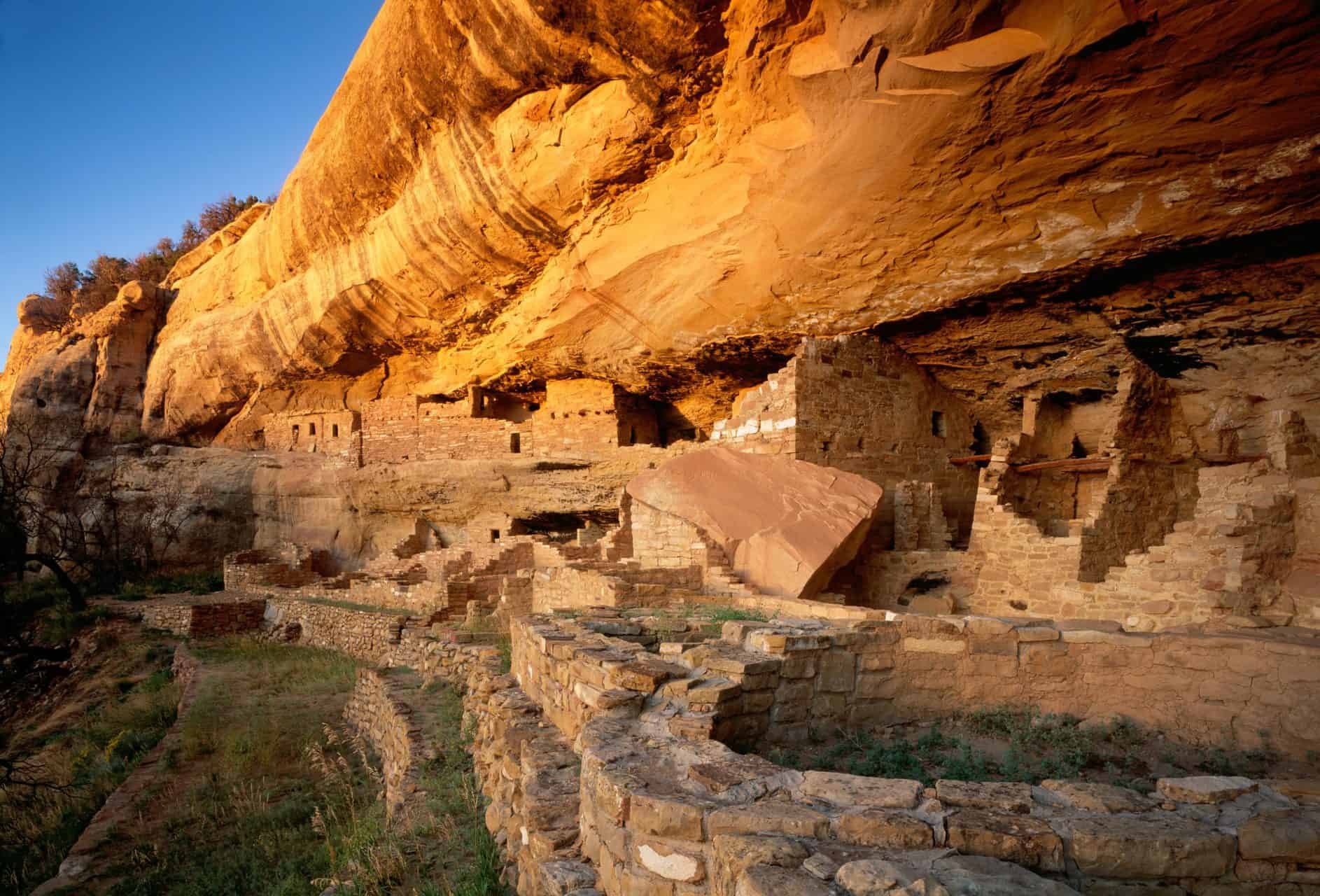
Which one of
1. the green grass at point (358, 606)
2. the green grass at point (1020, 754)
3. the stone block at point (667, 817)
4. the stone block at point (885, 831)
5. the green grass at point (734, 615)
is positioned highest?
the green grass at point (734, 615)

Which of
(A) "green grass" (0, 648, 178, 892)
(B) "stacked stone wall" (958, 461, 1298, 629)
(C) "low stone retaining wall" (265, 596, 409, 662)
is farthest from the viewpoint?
(C) "low stone retaining wall" (265, 596, 409, 662)

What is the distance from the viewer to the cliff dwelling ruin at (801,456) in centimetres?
285

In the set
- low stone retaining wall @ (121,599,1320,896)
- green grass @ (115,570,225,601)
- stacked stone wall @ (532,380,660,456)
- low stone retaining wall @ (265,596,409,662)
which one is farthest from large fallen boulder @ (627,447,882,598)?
green grass @ (115,570,225,601)

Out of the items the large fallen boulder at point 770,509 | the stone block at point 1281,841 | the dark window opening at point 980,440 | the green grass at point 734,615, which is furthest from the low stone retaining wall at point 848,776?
the dark window opening at point 980,440

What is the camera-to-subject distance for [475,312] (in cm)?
1198

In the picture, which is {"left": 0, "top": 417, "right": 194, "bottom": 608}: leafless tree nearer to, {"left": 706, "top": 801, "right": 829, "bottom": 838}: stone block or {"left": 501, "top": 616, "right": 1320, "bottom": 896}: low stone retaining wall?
{"left": 501, "top": 616, "right": 1320, "bottom": 896}: low stone retaining wall

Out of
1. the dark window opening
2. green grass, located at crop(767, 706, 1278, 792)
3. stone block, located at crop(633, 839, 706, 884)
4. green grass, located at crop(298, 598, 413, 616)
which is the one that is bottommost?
green grass, located at crop(298, 598, 413, 616)

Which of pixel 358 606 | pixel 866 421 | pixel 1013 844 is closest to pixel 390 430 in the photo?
pixel 358 606

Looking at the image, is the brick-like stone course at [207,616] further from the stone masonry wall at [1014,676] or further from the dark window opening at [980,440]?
the dark window opening at [980,440]

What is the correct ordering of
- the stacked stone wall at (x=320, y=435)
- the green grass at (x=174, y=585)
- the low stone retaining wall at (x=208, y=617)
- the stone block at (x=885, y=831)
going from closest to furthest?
the stone block at (x=885, y=831) < the low stone retaining wall at (x=208, y=617) < the stacked stone wall at (x=320, y=435) < the green grass at (x=174, y=585)

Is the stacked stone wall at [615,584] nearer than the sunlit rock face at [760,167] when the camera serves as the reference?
No

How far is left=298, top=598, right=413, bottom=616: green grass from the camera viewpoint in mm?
11836

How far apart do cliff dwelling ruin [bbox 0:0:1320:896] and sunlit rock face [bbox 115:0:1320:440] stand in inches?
1.6

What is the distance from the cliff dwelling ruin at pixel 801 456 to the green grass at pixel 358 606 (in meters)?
A: 0.14
